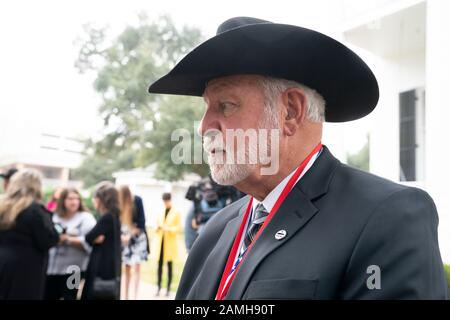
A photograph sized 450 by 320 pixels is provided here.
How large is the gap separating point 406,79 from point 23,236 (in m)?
7.07

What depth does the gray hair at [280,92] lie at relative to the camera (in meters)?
1.57

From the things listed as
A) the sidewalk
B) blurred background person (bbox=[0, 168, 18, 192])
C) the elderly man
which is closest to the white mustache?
the elderly man

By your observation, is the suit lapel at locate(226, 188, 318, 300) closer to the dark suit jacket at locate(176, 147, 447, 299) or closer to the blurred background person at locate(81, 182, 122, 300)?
the dark suit jacket at locate(176, 147, 447, 299)

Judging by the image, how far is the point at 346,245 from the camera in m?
1.26

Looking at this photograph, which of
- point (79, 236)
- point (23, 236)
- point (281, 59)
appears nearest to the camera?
point (281, 59)

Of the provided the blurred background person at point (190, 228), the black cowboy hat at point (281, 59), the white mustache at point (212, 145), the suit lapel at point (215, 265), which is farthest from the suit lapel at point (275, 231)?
the blurred background person at point (190, 228)

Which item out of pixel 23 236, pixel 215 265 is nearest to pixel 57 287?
pixel 23 236

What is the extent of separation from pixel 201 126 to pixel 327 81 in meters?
0.50

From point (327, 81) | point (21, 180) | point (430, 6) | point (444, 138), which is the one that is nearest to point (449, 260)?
point (444, 138)

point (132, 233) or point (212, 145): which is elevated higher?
point (212, 145)

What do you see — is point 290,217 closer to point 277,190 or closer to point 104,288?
point 277,190

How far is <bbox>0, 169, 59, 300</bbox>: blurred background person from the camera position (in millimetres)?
4172

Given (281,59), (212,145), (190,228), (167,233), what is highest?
(281,59)

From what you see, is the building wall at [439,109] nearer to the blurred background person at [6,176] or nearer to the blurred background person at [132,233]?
the blurred background person at [132,233]
